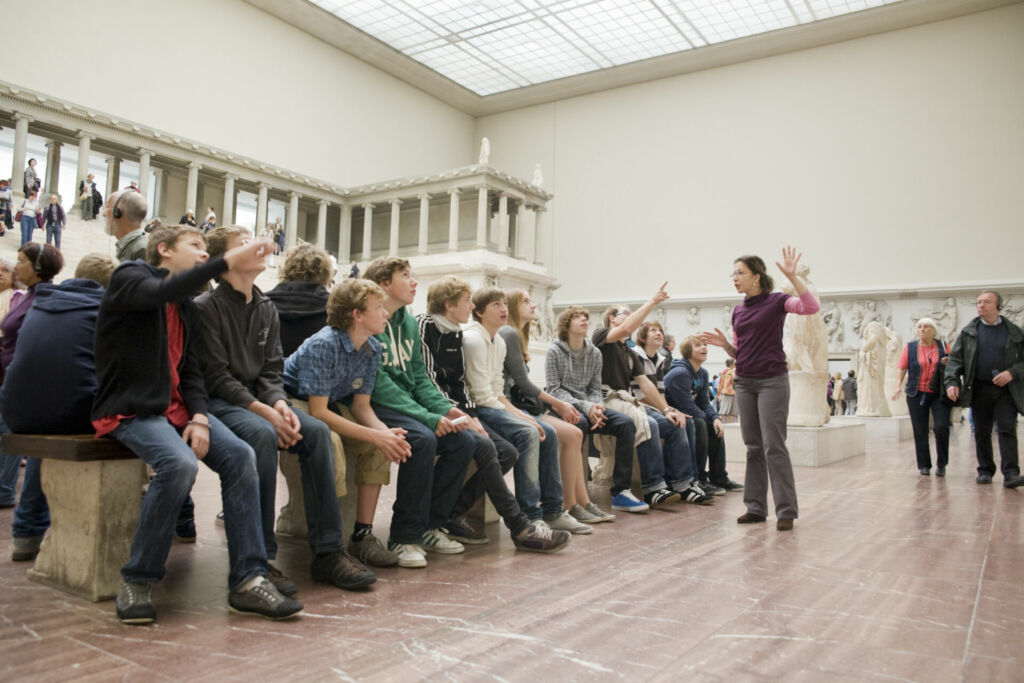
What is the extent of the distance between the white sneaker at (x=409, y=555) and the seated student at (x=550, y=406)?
4.47ft

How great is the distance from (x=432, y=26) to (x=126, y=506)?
2991cm

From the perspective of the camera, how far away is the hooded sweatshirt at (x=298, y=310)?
4.11m

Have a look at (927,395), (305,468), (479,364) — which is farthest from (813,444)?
(305,468)

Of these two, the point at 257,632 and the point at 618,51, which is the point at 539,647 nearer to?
the point at 257,632

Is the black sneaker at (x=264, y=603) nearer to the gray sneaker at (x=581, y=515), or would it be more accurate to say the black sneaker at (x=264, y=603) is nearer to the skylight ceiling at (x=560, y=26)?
the gray sneaker at (x=581, y=515)

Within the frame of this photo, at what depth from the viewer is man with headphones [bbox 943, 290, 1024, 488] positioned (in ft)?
22.9

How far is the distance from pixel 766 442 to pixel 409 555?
2.62 m

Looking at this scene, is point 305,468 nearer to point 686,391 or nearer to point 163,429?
point 163,429

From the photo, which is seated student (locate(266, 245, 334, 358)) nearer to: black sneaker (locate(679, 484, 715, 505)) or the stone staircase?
black sneaker (locate(679, 484, 715, 505))

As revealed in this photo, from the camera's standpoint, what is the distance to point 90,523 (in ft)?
9.33

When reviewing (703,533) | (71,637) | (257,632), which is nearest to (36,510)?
(71,637)

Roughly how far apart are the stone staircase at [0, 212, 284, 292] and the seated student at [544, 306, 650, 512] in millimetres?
12242

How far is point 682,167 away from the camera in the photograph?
30.3 m

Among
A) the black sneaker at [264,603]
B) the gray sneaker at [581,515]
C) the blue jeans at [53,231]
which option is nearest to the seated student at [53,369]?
the black sneaker at [264,603]
